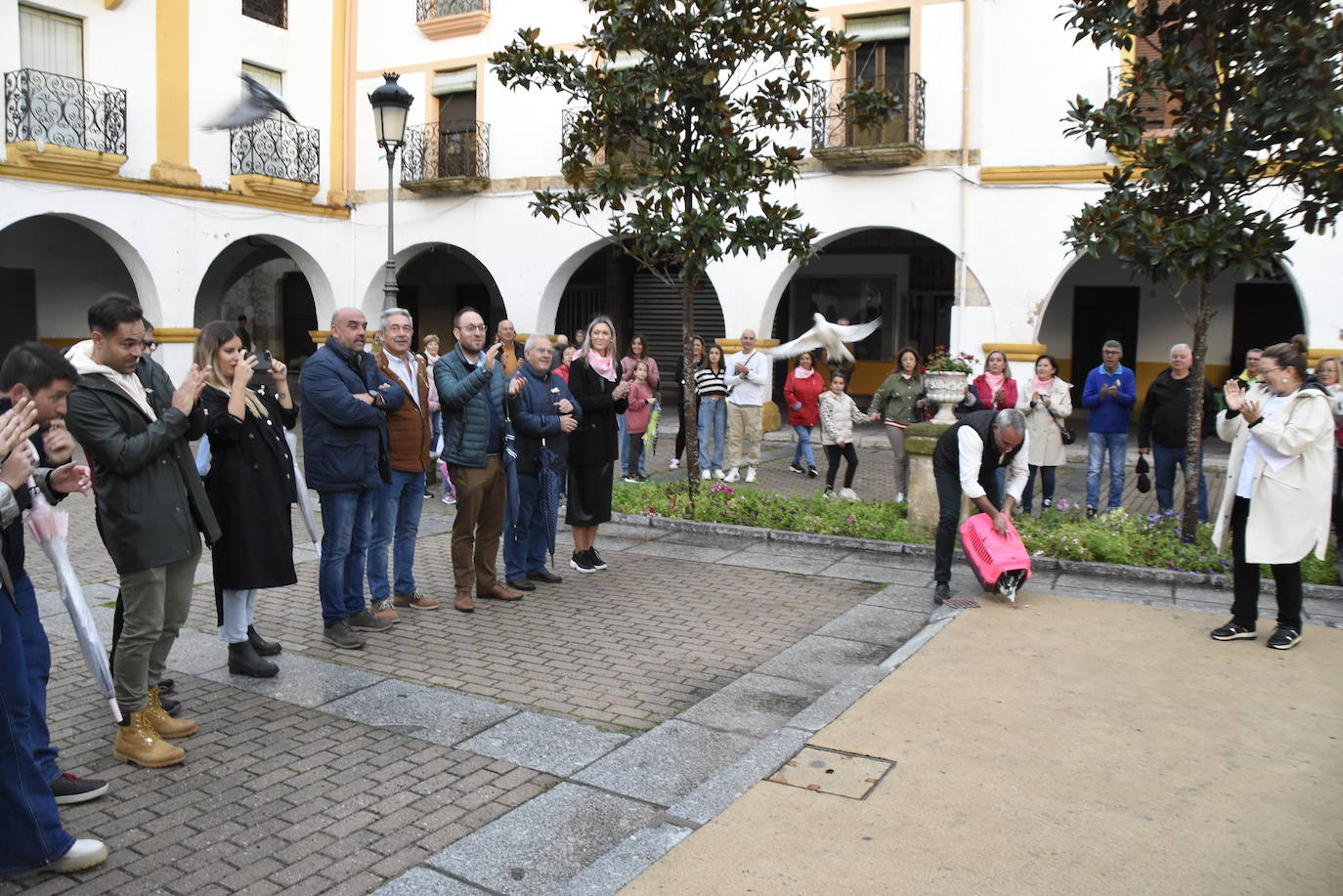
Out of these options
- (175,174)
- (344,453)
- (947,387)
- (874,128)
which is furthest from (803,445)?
(175,174)

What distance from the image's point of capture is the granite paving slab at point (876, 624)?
645 cm

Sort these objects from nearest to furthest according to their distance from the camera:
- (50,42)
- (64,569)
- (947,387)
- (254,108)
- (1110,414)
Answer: (64,569), (1110,414), (947,387), (254,108), (50,42)

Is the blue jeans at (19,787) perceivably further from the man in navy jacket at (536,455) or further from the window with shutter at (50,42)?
the window with shutter at (50,42)

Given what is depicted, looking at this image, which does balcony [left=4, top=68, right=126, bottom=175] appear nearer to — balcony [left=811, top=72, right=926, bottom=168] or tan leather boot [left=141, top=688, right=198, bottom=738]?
balcony [left=811, top=72, right=926, bottom=168]

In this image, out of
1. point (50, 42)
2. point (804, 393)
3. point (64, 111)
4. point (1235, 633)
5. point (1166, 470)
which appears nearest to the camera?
point (1235, 633)

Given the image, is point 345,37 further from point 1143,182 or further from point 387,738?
point 387,738

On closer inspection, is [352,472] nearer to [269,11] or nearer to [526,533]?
[526,533]

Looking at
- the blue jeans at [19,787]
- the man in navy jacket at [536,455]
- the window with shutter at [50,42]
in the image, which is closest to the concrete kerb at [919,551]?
the man in navy jacket at [536,455]

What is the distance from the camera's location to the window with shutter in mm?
15891

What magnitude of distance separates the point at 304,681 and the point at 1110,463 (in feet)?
24.9

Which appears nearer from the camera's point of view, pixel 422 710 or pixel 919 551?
pixel 422 710

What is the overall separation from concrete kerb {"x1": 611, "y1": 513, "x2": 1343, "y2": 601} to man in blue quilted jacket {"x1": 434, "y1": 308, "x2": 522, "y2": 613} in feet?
9.28

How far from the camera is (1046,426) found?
394 inches

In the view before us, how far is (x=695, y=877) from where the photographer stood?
138 inches
